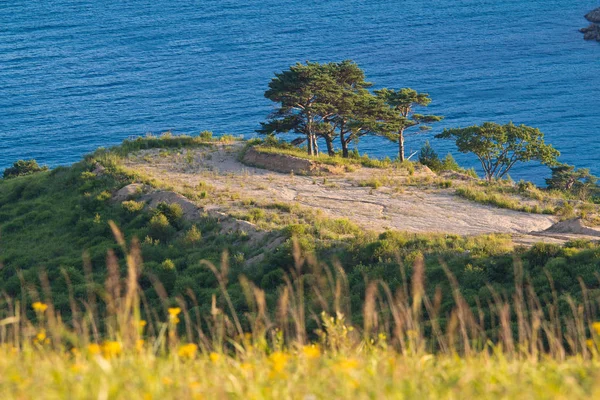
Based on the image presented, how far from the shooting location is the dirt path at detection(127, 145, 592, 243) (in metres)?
34.8

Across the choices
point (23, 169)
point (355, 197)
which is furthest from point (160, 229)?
point (23, 169)

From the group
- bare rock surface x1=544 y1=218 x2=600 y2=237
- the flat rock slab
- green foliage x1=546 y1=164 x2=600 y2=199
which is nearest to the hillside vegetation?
the flat rock slab

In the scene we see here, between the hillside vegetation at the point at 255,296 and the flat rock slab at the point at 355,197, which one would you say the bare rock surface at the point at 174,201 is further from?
the flat rock slab at the point at 355,197

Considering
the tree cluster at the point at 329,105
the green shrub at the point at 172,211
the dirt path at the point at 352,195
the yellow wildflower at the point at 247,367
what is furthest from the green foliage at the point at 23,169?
the yellow wildflower at the point at 247,367

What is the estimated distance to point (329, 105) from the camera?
48219 mm

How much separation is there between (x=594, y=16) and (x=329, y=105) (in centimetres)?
10334

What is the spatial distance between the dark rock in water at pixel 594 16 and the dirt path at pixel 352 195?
103m

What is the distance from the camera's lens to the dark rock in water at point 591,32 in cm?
12962

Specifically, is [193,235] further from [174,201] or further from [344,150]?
[344,150]

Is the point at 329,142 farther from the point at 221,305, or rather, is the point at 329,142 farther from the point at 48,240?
the point at 221,305

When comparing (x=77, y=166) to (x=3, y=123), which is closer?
(x=77, y=166)

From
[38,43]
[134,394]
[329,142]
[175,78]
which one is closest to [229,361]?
[134,394]

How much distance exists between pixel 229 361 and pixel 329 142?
44.6 metres

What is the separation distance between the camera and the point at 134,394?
245 inches
